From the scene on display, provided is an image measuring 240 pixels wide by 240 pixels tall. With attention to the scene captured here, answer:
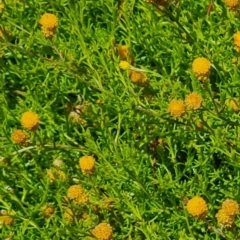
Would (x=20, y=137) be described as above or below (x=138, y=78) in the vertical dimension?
below

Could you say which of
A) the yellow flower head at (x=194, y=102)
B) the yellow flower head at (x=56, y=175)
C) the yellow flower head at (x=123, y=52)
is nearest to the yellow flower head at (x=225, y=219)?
the yellow flower head at (x=194, y=102)

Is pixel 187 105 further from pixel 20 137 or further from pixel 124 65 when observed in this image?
pixel 20 137

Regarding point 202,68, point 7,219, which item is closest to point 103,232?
point 7,219

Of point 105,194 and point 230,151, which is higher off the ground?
point 230,151

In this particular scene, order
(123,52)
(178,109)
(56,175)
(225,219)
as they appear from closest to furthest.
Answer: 1. (225,219)
2. (178,109)
3. (56,175)
4. (123,52)

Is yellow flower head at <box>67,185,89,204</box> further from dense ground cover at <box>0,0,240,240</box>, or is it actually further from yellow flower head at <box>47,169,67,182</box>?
yellow flower head at <box>47,169,67,182</box>

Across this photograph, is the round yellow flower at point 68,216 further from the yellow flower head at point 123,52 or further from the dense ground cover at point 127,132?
the yellow flower head at point 123,52

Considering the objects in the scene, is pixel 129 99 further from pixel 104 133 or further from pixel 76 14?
pixel 76 14

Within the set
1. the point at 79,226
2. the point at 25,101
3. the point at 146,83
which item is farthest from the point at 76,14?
the point at 79,226
